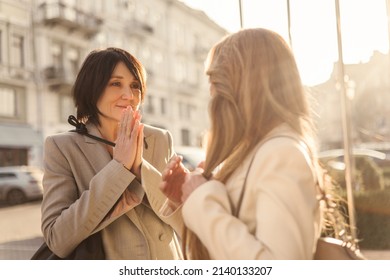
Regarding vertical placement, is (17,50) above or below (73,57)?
below

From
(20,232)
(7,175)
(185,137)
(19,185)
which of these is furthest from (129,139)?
(7,175)

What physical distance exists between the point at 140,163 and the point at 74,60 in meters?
11.2

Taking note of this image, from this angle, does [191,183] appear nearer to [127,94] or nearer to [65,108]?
[127,94]

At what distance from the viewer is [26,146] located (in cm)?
989

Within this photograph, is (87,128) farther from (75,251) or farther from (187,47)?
(187,47)

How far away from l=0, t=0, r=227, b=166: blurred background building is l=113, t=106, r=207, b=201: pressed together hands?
3.13m

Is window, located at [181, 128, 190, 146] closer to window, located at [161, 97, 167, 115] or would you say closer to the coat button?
window, located at [161, 97, 167, 115]

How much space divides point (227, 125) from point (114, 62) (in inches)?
20.7

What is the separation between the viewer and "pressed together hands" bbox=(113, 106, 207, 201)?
1.08 m

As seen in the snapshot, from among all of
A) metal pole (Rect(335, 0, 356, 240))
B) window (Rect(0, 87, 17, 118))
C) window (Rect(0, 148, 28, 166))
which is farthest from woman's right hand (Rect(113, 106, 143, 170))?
window (Rect(0, 87, 17, 118))

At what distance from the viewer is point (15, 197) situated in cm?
880

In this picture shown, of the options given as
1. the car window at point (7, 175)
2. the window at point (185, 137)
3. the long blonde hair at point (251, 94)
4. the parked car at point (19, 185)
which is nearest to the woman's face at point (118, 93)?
the long blonde hair at point (251, 94)

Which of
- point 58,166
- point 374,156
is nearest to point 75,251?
point 58,166

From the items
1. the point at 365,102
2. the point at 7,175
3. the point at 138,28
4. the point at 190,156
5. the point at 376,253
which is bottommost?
the point at 376,253
